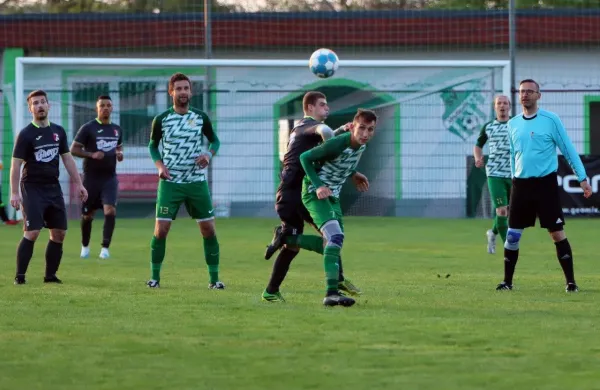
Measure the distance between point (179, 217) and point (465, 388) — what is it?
2036 centimetres

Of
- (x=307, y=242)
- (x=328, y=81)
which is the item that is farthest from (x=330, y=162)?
(x=328, y=81)

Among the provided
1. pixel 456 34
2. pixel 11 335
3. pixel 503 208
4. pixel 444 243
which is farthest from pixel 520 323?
pixel 456 34

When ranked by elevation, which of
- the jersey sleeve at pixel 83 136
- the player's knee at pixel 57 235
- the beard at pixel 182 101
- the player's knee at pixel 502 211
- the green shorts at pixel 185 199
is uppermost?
the beard at pixel 182 101

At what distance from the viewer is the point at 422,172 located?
26.0 meters

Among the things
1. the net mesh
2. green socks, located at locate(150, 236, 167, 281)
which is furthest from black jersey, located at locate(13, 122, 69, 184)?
the net mesh

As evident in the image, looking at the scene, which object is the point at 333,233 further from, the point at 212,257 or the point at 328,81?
the point at 328,81

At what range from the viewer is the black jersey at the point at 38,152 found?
12.5 meters

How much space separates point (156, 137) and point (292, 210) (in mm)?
2003

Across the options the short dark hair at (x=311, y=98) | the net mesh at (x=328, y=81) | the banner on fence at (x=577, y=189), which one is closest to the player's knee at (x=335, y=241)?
the short dark hair at (x=311, y=98)

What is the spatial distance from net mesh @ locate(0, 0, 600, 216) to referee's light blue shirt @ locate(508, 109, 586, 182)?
13.7m

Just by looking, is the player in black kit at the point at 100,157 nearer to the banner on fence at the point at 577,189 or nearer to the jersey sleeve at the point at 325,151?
the jersey sleeve at the point at 325,151

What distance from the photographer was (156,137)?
39.7 ft

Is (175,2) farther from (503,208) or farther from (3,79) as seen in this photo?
(503,208)

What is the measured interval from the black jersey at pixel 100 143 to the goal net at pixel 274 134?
8678 millimetres
